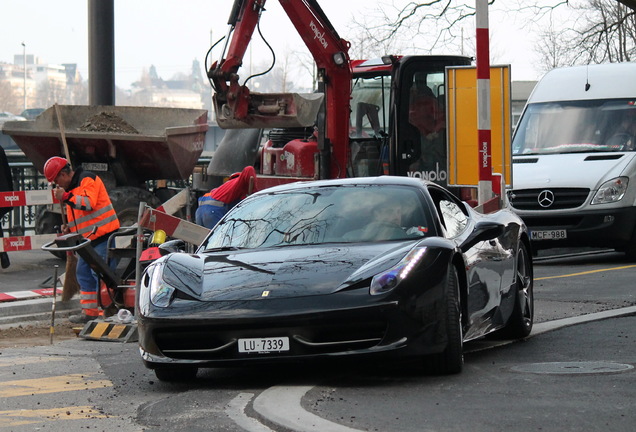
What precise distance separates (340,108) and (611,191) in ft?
14.2

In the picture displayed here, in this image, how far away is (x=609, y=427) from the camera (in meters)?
6.12

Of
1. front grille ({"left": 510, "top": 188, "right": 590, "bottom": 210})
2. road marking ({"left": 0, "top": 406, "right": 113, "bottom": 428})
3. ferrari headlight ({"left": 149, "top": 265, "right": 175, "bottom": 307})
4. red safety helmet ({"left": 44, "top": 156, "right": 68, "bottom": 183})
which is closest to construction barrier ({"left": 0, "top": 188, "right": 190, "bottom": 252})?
red safety helmet ({"left": 44, "top": 156, "right": 68, "bottom": 183})

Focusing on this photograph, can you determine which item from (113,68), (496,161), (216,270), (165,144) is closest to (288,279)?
(216,270)

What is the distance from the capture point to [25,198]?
58.5 feet

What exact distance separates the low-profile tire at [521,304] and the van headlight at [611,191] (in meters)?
7.42

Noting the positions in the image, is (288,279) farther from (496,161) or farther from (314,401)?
(496,161)

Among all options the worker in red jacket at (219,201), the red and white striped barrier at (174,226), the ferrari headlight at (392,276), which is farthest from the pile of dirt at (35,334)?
the ferrari headlight at (392,276)

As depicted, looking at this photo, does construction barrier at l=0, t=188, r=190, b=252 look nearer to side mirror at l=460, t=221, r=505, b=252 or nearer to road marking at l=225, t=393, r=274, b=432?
side mirror at l=460, t=221, r=505, b=252

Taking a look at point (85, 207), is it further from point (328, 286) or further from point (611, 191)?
point (611, 191)

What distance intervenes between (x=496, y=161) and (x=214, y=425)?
11789 millimetres

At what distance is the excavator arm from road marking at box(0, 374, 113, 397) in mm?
10454

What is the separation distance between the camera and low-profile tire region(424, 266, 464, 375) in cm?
783

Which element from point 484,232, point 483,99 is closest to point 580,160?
point 483,99

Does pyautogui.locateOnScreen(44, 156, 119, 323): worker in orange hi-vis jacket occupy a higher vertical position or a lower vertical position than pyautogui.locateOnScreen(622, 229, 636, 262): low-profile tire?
higher
